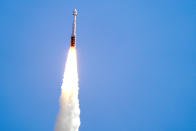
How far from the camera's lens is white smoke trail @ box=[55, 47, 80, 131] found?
23109mm

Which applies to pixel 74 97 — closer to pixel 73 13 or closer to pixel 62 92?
pixel 62 92

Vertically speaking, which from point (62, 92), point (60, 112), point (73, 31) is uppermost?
point (73, 31)

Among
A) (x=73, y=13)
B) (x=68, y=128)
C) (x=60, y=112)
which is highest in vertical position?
(x=73, y=13)

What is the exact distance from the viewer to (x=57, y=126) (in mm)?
23078

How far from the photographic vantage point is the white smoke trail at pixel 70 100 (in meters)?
23.1

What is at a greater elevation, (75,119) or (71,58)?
(71,58)

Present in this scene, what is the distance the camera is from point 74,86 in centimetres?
2464

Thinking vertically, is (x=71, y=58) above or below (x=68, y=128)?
above

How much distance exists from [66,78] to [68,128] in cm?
478

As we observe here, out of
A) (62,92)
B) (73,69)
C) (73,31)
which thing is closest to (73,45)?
(73,31)

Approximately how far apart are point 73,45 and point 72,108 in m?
5.80

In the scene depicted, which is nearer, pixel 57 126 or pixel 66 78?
pixel 57 126

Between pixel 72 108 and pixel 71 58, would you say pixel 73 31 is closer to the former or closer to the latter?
pixel 71 58

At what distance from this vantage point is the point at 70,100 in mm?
23891
